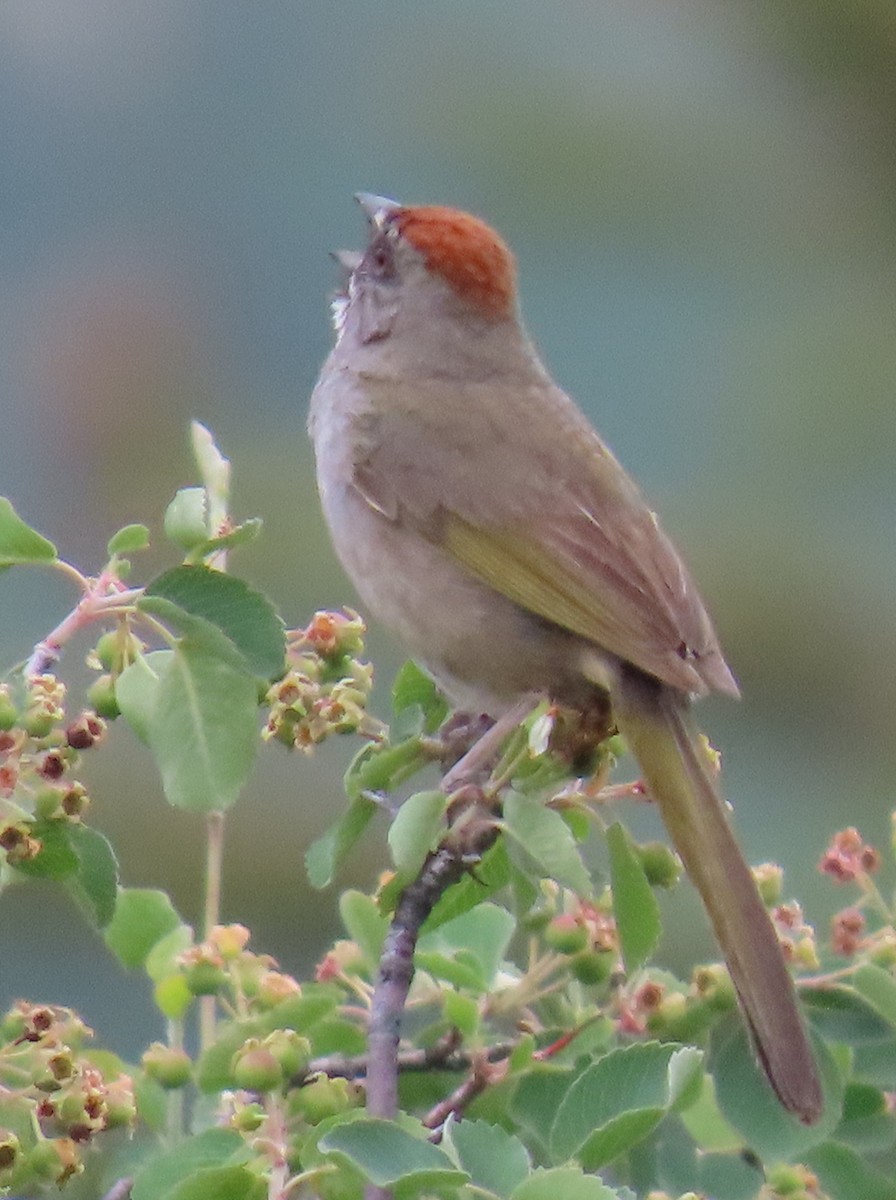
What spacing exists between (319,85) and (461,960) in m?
8.44

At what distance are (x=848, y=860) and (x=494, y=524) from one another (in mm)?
899

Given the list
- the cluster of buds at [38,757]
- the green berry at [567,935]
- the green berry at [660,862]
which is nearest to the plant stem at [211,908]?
the cluster of buds at [38,757]

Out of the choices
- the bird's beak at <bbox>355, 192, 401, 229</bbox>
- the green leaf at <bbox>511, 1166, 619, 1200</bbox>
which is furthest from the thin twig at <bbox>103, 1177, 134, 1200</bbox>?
the bird's beak at <bbox>355, 192, 401, 229</bbox>

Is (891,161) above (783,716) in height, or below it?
above

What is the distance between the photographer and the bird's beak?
3346 millimetres

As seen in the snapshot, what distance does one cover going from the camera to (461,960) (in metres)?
2.14

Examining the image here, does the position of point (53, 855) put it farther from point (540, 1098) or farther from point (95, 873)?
point (540, 1098)

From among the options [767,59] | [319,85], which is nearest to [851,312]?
[767,59]

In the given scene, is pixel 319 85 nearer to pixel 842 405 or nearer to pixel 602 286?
pixel 602 286

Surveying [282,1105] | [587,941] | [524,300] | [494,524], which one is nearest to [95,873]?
[282,1105]

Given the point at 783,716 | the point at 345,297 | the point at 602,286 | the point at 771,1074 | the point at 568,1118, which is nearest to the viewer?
the point at 568,1118

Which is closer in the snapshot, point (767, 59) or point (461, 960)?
point (461, 960)

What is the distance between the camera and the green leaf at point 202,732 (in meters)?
1.89

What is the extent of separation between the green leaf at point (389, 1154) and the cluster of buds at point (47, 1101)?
12.6 inches
